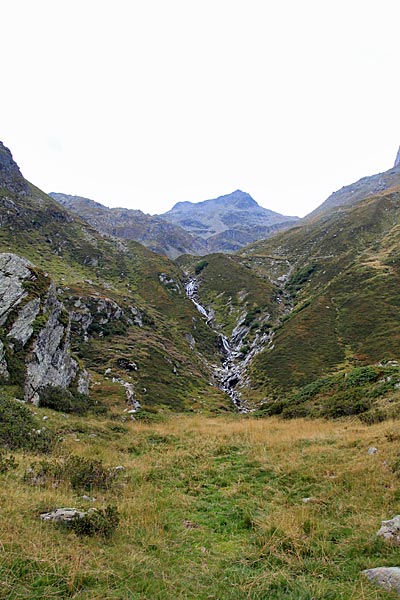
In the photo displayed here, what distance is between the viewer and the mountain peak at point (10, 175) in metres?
134

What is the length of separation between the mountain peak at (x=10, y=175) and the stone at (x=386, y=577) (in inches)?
6069

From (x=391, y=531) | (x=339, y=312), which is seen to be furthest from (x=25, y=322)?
(x=339, y=312)

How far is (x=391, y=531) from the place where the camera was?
6.84 meters

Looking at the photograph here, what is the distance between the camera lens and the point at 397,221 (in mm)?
119500

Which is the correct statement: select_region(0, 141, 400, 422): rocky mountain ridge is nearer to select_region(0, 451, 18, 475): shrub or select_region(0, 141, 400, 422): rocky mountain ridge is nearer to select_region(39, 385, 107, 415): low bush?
select_region(39, 385, 107, 415): low bush

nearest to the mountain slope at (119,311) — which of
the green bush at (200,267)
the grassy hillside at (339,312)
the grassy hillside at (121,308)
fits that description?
the grassy hillside at (121,308)

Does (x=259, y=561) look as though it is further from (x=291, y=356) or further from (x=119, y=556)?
(x=291, y=356)

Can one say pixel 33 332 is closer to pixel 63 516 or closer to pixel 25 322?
pixel 25 322

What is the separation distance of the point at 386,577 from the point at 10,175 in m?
166

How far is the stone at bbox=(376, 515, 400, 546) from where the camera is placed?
21.8ft

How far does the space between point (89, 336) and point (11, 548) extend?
54.3 metres

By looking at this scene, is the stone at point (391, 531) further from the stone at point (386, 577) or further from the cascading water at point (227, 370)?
the cascading water at point (227, 370)

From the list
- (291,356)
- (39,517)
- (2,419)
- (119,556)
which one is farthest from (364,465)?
(291,356)

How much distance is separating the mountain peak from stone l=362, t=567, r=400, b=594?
154 meters
